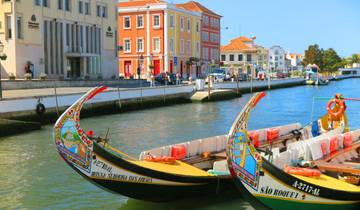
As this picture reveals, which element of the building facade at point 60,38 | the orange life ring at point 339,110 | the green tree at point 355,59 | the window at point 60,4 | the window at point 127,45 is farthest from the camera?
the green tree at point 355,59

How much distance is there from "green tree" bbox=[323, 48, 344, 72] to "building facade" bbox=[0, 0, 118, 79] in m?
92.6

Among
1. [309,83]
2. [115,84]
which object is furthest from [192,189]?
[309,83]

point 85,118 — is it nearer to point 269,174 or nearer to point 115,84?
point 115,84

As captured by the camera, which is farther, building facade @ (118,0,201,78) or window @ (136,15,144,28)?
window @ (136,15,144,28)

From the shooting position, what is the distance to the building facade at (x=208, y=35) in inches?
2881

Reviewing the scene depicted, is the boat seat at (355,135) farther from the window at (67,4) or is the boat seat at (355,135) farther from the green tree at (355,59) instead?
the green tree at (355,59)

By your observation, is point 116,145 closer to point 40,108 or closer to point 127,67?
point 40,108

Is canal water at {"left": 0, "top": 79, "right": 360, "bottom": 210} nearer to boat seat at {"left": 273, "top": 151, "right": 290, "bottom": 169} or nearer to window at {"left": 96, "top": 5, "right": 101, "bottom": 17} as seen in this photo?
boat seat at {"left": 273, "top": 151, "right": 290, "bottom": 169}

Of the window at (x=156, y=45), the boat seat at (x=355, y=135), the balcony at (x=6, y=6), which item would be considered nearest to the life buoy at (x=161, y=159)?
the boat seat at (x=355, y=135)

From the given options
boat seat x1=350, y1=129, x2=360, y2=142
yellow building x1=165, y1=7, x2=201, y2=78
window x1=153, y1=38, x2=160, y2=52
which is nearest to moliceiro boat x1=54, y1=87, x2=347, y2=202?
boat seat x1=350, y1=129, x2=360, y2=142

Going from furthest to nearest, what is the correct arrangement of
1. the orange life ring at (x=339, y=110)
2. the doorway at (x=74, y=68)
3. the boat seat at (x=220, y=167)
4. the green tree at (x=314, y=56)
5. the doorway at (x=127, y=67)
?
the green tree at (x=314, y=56) < the doorway at (x=127, y=67) < the doorway at (x=74, y=68) < the orange life ring at (x=339, y=110) < the boat seat at (x=220, y=167)

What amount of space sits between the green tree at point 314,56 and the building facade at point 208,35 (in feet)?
185

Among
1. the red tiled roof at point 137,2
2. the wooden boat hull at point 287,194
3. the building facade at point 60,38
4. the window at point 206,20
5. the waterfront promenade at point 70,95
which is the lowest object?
the wooden boat hull at point 287,194

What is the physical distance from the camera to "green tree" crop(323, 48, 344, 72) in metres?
133
